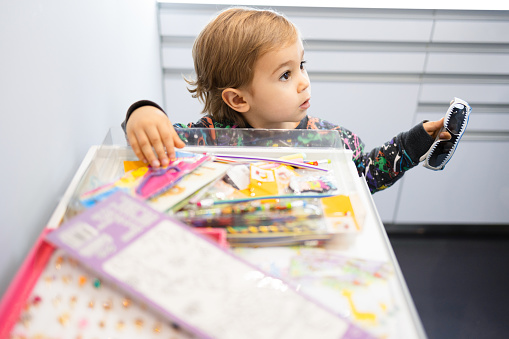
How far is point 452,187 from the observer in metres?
1.52

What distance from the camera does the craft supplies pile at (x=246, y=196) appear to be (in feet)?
1.39

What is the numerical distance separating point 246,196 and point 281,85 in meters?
0.35

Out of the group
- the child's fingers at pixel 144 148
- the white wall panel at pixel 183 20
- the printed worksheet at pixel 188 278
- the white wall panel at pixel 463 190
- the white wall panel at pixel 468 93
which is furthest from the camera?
the white wall panel at pixel 463 190

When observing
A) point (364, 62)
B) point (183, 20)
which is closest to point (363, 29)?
point (364, 62)

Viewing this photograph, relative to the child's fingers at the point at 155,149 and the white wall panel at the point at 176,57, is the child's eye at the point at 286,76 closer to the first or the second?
the child's fingers at the point at 155,149

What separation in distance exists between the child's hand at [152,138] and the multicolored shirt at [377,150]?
0.20 feet

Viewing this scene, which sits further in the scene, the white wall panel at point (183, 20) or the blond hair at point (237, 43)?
the white wall panel at point (183, 20)

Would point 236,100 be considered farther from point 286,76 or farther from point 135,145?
point 135,145

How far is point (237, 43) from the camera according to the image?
30.1 inches

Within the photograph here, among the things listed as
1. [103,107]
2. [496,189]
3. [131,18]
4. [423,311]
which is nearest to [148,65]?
[131,18]

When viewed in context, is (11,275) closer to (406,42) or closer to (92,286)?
(92,286)

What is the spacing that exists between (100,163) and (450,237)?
4.96ft

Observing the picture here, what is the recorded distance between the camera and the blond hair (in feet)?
2.46

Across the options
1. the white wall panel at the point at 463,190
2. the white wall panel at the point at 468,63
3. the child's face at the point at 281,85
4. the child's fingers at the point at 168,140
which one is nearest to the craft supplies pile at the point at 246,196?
the child's fingers at the point at 168,140
